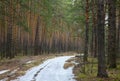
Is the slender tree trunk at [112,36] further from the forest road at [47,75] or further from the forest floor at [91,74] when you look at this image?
the forest road at [47,75]

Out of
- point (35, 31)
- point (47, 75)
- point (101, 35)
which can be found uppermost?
point (35, 31)

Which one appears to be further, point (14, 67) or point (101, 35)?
point (14, 67)

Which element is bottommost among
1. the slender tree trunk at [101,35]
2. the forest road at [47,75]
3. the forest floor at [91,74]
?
the forest road at [47,75]

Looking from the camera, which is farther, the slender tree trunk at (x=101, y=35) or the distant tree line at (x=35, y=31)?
the distant tree line at (x=35, y=31)

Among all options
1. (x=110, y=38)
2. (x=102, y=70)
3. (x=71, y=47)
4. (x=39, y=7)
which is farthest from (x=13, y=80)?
(x=71, y=47)

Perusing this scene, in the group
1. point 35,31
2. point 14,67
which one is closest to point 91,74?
point 14,67

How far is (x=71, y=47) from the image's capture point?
82.8 m

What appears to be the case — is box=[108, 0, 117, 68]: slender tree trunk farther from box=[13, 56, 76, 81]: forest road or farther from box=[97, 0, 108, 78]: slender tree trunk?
box=[97, 0, 108, 78]: slender tree trunk

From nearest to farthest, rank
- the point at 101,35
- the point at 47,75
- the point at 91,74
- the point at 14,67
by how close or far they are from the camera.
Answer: the point at 101,35
the point at 91,74
the point at 47,75
the point at 14,67

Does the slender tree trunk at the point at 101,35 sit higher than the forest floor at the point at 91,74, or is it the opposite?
the slender tree trunk at the point at 101,35

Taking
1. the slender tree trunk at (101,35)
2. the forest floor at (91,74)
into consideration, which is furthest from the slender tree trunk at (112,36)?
the slender tree trunk at (101,35)

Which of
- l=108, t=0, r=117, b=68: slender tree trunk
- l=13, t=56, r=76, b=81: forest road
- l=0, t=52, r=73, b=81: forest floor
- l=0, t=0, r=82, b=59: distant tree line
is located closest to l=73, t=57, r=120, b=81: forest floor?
l=13, t=56, r=76, b=81: forest road

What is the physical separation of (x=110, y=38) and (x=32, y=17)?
3191 cm

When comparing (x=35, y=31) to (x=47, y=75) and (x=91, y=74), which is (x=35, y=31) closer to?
(x=47, y=75)
